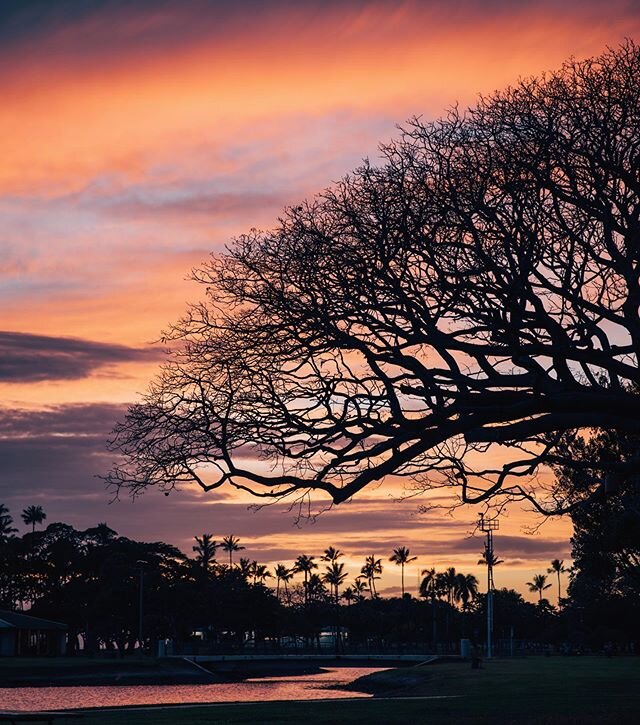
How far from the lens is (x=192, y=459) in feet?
65.7

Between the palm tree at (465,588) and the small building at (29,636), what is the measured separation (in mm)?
94156

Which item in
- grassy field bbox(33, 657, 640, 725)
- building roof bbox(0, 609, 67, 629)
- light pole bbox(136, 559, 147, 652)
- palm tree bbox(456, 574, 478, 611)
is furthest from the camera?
palm tree bbox(456, 574, 478, 611)

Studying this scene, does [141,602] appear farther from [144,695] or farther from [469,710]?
[469,710]

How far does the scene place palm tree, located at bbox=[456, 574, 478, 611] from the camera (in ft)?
645

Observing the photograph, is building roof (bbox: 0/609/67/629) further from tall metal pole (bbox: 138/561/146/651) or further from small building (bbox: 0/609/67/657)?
tall metal pole (bbox: 138/561/146/651)

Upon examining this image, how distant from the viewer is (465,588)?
19738 centimetres

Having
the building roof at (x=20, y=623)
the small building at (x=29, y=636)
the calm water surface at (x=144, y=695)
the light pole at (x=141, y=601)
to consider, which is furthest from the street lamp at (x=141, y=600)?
the calm water surface at (x=144, y=695)

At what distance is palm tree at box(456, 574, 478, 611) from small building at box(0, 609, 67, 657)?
94156mm

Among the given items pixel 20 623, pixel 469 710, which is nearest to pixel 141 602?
pixel 20 623

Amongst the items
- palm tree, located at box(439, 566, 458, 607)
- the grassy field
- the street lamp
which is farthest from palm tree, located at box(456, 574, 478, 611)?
the grassy field

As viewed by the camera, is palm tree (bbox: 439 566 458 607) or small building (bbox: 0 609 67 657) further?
palm tree (bbox: 439 566 458 607)

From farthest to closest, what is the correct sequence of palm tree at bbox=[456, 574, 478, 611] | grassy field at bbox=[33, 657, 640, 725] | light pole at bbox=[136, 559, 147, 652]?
palm tree at bbox=[456, 574, 478, 611] < light pole at bbox=[136, 559, 147, 652] < grassy field at bbox=[33, 657, 640, 725]

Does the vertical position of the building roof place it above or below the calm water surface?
above

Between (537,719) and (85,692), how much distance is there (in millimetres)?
47616
